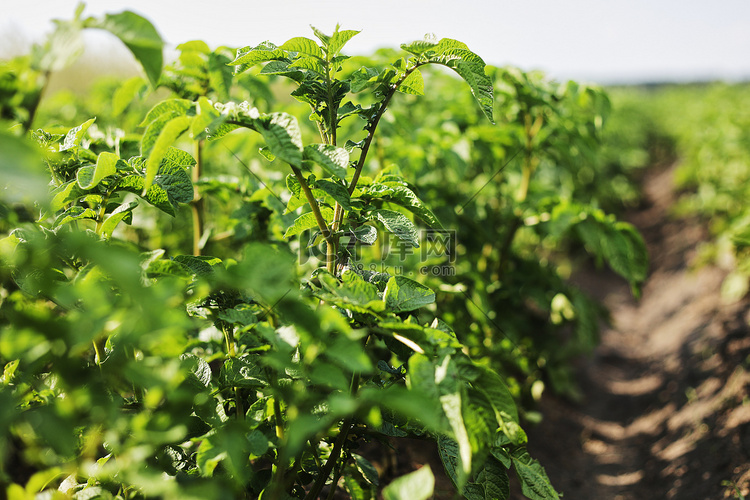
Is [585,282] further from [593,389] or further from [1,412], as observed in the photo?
[1,412]

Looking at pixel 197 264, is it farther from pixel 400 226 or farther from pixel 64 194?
pixel 400 226

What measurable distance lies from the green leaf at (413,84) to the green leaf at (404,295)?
1.65ft

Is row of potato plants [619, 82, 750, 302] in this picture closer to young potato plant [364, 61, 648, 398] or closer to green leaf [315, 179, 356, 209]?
young potato plant [364, 61, 648, 398]

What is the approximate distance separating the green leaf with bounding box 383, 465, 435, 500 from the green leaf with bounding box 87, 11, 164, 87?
84cm

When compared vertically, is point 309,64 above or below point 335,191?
above

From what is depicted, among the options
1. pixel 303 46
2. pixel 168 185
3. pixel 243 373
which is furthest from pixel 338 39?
pixel 243 373

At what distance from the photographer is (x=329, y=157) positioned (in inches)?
39.4

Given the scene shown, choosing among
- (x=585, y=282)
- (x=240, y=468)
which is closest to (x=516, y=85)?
(x=240, y=468)

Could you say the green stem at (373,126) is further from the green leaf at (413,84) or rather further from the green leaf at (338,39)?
the green leaf at (338,39)

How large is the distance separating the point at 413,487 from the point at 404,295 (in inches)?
15.8

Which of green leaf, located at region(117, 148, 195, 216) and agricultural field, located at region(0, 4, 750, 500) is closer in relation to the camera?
agricultural field, located at region(0, 4, 750, 500)

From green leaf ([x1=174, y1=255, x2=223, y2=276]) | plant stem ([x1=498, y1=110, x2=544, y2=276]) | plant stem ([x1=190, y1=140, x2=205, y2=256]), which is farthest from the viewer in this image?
plant stem ([x1=498, y1=110, x2=544, y2=276])

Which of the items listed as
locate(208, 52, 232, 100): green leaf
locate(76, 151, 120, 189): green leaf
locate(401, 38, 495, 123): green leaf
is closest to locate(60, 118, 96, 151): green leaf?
locate(76, 151, 120, 189): green leaf

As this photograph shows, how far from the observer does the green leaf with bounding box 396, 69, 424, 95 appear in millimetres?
1188
